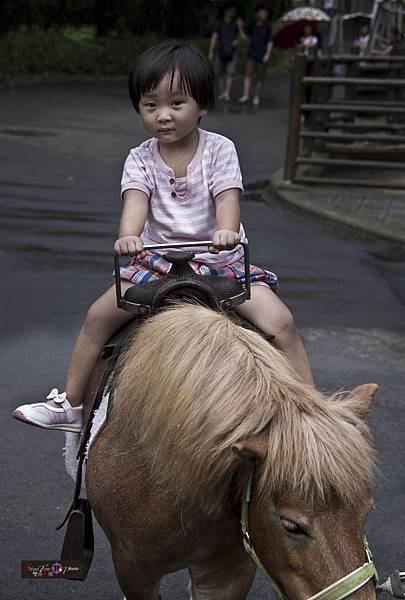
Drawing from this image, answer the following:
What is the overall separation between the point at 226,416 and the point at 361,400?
0.45 meters

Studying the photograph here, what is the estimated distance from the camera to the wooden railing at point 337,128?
45.7ft

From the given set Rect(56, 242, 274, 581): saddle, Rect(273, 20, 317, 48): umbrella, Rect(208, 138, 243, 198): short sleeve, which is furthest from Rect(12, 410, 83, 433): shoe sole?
Rect(273, 20, 317, 48): umbrella

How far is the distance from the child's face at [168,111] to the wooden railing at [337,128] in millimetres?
10340

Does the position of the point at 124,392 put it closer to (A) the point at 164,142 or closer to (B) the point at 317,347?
(A) the point at 164,142

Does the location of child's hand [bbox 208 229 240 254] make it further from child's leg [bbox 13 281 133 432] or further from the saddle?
child's leg [bbox 13 281 133 432]

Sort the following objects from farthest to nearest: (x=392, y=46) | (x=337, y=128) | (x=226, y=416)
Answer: (x=392, y=46) → (x=337, y=128) → (x=226, y=416)

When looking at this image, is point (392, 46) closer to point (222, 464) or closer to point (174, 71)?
point (174, 71)

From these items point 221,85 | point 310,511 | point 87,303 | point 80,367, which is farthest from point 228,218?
point 221,85

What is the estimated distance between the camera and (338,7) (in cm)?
3228

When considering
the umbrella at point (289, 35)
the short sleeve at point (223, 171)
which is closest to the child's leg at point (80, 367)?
the short sleeve at point (223, 171)

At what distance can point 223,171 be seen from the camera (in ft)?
12.2

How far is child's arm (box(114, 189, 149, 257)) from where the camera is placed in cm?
346

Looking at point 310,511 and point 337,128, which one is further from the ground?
point 310,511

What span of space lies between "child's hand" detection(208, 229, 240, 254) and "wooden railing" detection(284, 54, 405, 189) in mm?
10588
